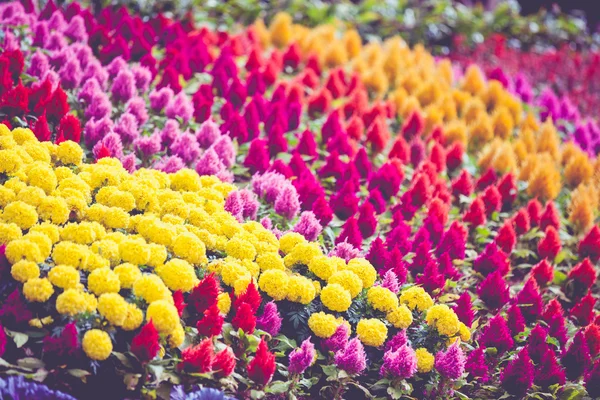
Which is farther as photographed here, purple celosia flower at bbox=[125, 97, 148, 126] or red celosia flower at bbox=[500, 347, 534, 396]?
purple celosia flower at bbox=[125, 97, 148, 126]

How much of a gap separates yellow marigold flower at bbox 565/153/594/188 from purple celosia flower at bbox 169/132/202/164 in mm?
2821

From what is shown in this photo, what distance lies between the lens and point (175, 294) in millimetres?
2594

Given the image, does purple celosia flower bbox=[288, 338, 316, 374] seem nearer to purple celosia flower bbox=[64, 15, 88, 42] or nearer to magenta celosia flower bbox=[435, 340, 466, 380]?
magenta celosia flower bbox=[435, 340, 466, 380]

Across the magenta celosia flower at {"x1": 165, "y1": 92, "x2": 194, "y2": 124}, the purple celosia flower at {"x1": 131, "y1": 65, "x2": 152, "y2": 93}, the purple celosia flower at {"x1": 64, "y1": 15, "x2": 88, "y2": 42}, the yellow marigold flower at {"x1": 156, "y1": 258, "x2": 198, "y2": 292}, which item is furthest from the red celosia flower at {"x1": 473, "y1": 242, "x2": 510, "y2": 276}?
the purple celosia flower at {"x1": 64, "y1": 15, "x2": 88, "y2": 42}

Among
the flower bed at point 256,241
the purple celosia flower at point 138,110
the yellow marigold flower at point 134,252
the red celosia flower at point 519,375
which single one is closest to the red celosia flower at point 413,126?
the flower bed at point 256,241

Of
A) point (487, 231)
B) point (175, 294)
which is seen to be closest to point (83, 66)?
point (175, 294)

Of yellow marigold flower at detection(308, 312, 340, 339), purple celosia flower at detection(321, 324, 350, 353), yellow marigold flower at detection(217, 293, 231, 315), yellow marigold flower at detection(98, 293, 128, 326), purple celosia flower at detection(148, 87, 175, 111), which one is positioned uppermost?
yellow marigold flower at detection(98, 293, 128, 326)

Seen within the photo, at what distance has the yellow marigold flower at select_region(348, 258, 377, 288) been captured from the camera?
9.86ft

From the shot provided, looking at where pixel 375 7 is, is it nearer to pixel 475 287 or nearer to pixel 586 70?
pixel 586 70

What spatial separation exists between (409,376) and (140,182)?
4.68ft

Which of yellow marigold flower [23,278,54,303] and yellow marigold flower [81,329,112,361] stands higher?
yellow marigold flower [23,278,54,303]

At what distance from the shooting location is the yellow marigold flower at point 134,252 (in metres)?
2.65

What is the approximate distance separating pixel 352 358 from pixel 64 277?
1.09m

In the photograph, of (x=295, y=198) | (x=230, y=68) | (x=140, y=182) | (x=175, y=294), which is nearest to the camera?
(x=175, y=294)
